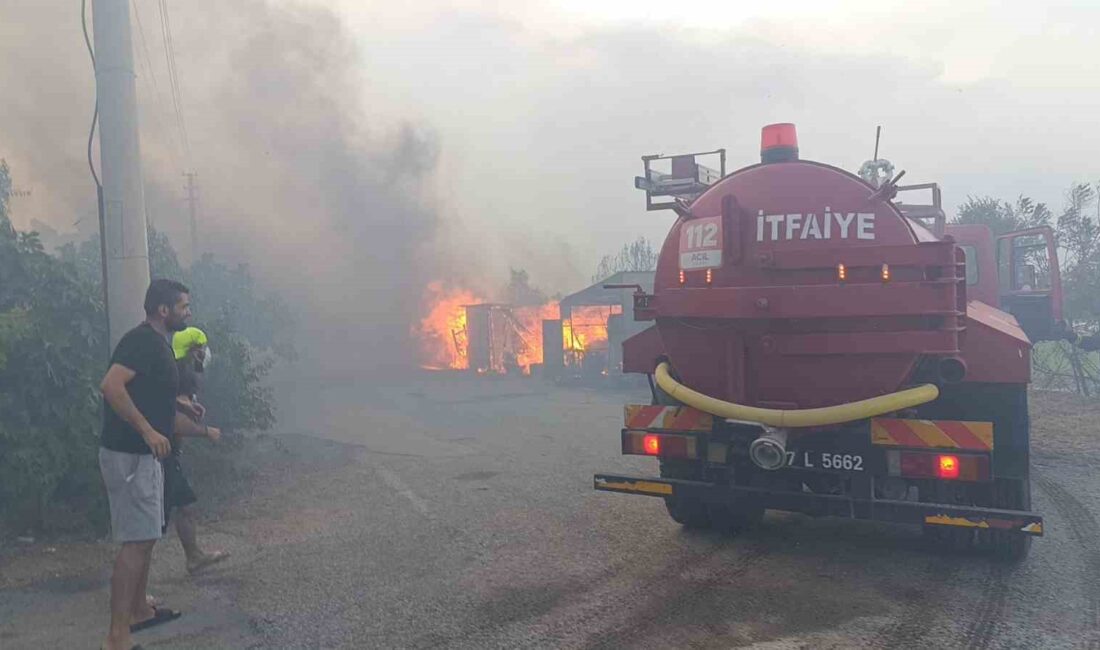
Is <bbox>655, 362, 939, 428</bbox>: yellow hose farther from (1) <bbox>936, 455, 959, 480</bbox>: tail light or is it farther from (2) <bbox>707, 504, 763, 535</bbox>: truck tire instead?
(2) <bbox>707, 504, 763, 535</bbox>: truck tire

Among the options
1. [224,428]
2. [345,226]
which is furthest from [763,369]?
[345,226]

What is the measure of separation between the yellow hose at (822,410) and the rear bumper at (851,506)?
1.76 ft

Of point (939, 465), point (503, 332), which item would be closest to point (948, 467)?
point (939, 465)

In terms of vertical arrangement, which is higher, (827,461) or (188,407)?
(188,407)

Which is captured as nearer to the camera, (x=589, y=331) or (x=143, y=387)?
(x=143, y=387)

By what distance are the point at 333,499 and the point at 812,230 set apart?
564 centimetres

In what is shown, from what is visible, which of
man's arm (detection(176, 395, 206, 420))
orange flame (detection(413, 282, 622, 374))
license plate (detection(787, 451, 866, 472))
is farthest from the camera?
orange flame (detection(413, 282, 622, 374))

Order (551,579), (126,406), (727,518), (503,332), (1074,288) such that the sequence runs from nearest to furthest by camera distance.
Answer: (126,406), (551,579), (727,518), (1074,288), (503,332)

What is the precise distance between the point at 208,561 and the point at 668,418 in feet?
12.0

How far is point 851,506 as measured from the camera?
4.54 metres

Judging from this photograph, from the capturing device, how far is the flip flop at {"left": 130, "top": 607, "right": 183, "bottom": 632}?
13.6 ft

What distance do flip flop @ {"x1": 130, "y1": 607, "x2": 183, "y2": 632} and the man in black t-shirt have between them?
0.14m

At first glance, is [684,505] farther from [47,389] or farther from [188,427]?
[47,389]

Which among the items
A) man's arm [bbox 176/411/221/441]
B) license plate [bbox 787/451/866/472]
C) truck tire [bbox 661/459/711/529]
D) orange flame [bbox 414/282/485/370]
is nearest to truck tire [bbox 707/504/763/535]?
truck tire [bbox 661/459/711/529]
